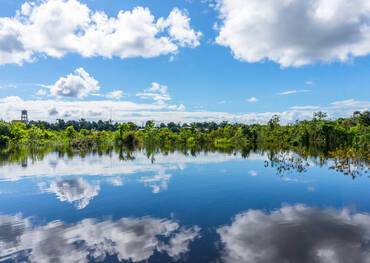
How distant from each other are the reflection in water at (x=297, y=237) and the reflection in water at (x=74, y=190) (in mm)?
8704

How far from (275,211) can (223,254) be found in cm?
618

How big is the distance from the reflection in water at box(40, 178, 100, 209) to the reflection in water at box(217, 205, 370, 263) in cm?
870

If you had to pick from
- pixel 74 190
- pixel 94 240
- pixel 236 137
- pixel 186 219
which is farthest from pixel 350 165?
pixel 236 137

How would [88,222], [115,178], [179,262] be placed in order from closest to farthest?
[179,262]
[88,222]
[115,178]

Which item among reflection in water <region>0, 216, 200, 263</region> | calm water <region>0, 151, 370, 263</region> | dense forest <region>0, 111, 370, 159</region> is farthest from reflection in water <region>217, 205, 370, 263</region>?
dense forest <region>0, 111, 370, 159</region>

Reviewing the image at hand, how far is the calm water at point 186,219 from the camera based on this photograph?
405 inches

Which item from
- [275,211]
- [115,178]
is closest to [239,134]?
[115,178]

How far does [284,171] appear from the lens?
29250mm

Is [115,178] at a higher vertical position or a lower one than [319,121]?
lower

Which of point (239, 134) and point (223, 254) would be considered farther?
point (239, 134)

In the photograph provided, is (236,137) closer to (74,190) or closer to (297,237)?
(74,190)

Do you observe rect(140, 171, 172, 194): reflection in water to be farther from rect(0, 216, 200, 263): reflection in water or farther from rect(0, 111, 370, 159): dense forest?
rect(0, 111, 370, 159): dense forest

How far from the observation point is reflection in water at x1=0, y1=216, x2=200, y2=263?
10164mm

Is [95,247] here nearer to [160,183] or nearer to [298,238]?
[298,238]
